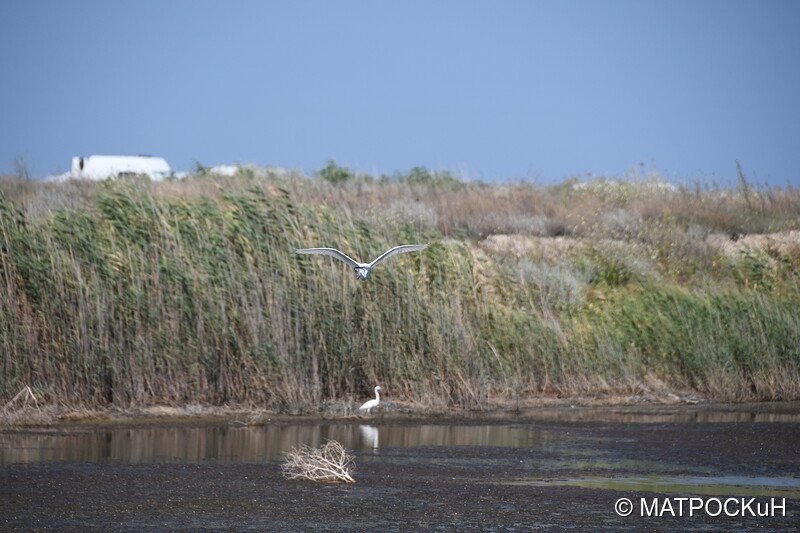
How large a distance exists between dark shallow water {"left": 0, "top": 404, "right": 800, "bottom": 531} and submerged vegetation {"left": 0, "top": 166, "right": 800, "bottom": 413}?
1.07m

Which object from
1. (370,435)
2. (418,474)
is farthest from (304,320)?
(418,474)

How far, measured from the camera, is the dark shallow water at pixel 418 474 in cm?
983

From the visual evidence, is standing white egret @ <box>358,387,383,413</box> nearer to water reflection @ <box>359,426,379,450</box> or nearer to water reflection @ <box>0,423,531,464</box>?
water reflection @ <box>0,423,531,464</box>

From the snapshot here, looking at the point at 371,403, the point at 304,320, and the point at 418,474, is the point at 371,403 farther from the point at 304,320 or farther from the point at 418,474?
the point at 418,474

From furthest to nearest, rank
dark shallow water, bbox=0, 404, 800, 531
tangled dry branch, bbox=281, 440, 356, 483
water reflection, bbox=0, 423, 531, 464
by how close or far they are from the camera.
Answer: water reflection, bbox=0, 423, 531, 464 < tangled dry branch, bbox=281, 440, 356, 483 < dark shallow water, bbox=0, 404, 800, 531

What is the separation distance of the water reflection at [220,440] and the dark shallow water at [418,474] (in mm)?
27

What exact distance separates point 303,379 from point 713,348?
7.28 meters

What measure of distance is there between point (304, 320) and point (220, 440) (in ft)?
10.7

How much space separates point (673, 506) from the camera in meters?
10.5

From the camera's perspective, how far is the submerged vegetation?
55.5 ft

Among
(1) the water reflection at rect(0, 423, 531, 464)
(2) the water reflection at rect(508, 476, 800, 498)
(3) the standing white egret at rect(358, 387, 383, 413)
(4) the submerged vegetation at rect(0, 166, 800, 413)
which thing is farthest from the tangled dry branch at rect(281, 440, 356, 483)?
(4) the submerged vegetation at rect(0, 166, 800, 413)

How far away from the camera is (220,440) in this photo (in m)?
15.2

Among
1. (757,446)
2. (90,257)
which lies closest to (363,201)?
(90,257)

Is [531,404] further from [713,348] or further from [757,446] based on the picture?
[757,446]
